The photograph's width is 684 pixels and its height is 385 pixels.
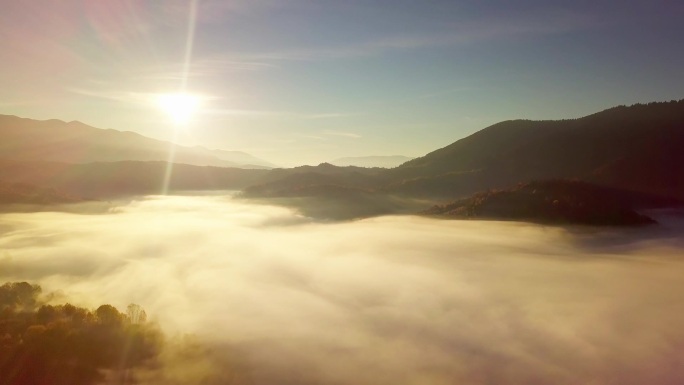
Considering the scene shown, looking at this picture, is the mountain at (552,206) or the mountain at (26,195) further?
the mountain at (26,195)

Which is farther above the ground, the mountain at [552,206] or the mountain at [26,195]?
the mountain at [552,206]

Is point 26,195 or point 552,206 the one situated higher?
point 552,206

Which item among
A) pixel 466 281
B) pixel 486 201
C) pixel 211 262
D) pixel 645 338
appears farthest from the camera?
pixel 486 201

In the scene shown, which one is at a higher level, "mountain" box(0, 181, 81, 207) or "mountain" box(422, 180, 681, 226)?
"mountain" box(422, 180, 681, 226)

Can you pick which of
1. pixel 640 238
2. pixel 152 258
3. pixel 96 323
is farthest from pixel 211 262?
pixel 640 238

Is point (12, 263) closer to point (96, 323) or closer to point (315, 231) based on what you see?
point (96, 323)

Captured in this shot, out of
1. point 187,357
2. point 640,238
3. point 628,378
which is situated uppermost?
point 640,238

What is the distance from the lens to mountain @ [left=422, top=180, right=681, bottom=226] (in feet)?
332

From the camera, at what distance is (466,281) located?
6619 cm

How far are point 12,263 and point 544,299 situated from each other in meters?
89.4

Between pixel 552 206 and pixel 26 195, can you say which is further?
pixel 26 195

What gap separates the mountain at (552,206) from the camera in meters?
101

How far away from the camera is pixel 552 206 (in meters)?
105

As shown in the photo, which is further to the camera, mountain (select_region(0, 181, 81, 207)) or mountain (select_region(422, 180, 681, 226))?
mountain (select_region(0, 181, 81, 207))
